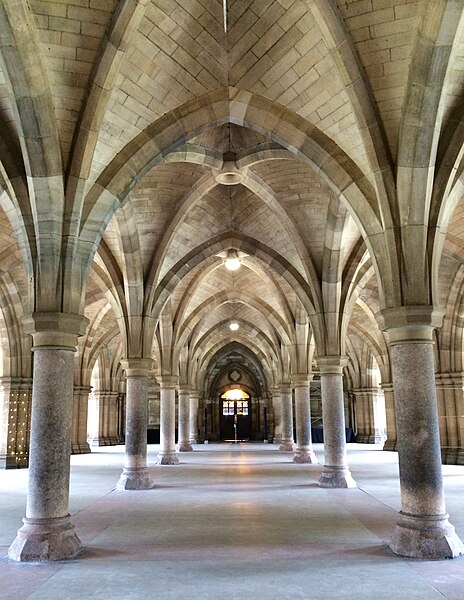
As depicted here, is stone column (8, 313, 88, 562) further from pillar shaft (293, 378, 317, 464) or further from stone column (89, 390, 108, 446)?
stone column (89, 390, 108, 446)

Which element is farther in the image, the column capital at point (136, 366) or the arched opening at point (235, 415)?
the arched opening at point (235, 415)

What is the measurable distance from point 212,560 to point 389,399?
18025 mm

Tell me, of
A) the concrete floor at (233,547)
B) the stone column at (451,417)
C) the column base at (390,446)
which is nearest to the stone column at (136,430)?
the concrete floor at (233,547)

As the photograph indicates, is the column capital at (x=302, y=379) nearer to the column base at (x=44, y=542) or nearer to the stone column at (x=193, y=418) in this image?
the column base at (x=44, y=542)

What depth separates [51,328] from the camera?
22.0 feet

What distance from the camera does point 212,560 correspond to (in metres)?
5.95

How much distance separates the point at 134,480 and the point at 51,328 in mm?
6065

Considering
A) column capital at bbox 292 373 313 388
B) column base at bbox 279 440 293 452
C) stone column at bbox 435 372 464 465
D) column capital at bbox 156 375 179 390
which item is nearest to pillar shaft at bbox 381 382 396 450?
column base at bbox 279 440 293 452

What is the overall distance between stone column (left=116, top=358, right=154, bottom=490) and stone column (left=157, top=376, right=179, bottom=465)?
5.62 meters

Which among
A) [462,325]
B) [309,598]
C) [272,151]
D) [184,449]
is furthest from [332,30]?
[184,449]

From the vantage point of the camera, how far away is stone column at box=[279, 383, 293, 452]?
950 inches

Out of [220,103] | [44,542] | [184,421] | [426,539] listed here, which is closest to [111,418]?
[184,421]

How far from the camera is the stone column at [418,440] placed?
6102 millimetres

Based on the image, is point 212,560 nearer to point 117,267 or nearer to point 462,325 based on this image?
point 117,267
